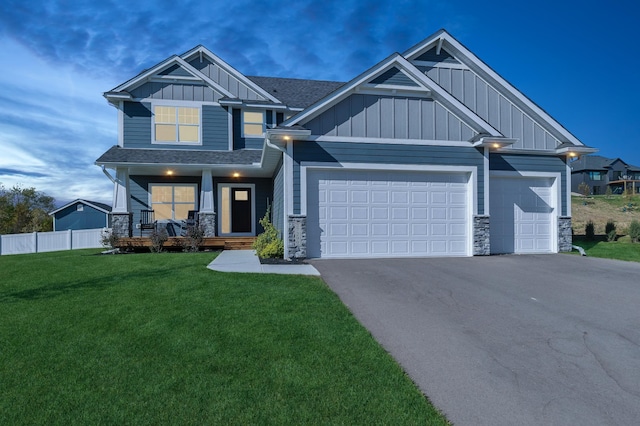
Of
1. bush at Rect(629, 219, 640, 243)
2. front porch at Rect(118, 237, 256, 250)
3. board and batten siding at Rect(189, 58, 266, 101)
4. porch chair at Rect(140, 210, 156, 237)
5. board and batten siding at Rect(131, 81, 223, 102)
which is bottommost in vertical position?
front porch at Rect(118, 237, 256, 250)

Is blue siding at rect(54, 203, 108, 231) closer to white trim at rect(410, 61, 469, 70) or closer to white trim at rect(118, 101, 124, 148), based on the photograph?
white trim at rect(118, 101, 124, 148)

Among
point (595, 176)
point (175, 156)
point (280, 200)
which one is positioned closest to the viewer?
point (280, 200)

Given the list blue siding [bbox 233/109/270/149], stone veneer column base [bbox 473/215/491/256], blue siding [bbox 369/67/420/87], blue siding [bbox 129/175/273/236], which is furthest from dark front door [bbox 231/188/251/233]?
stone veneer column base [bbox 473/215/491/256]

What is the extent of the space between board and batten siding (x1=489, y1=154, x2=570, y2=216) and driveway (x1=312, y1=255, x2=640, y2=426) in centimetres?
441

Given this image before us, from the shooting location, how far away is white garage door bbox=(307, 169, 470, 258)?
9680 millimetres

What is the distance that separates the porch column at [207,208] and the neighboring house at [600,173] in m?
62.6

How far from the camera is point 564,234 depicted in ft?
37.6

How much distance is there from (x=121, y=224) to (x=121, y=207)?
646 mm

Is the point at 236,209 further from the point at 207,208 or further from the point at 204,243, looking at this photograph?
the point at 204,243

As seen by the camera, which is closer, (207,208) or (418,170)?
(418,170)

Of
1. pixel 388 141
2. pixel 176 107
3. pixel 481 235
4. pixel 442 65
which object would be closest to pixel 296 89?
pixel 176 107

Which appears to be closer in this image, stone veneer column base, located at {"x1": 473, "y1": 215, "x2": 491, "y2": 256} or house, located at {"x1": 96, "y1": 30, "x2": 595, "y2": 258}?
house, located at {"x1": 96, "y1": 30, "x2": 595, "y2": 258}

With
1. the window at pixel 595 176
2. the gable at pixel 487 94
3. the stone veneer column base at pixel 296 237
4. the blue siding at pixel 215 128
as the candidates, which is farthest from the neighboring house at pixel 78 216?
the window at pixel 595 176

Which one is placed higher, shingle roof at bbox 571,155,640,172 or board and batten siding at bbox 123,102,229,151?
shingle roof at bbox 571,155,640,172
